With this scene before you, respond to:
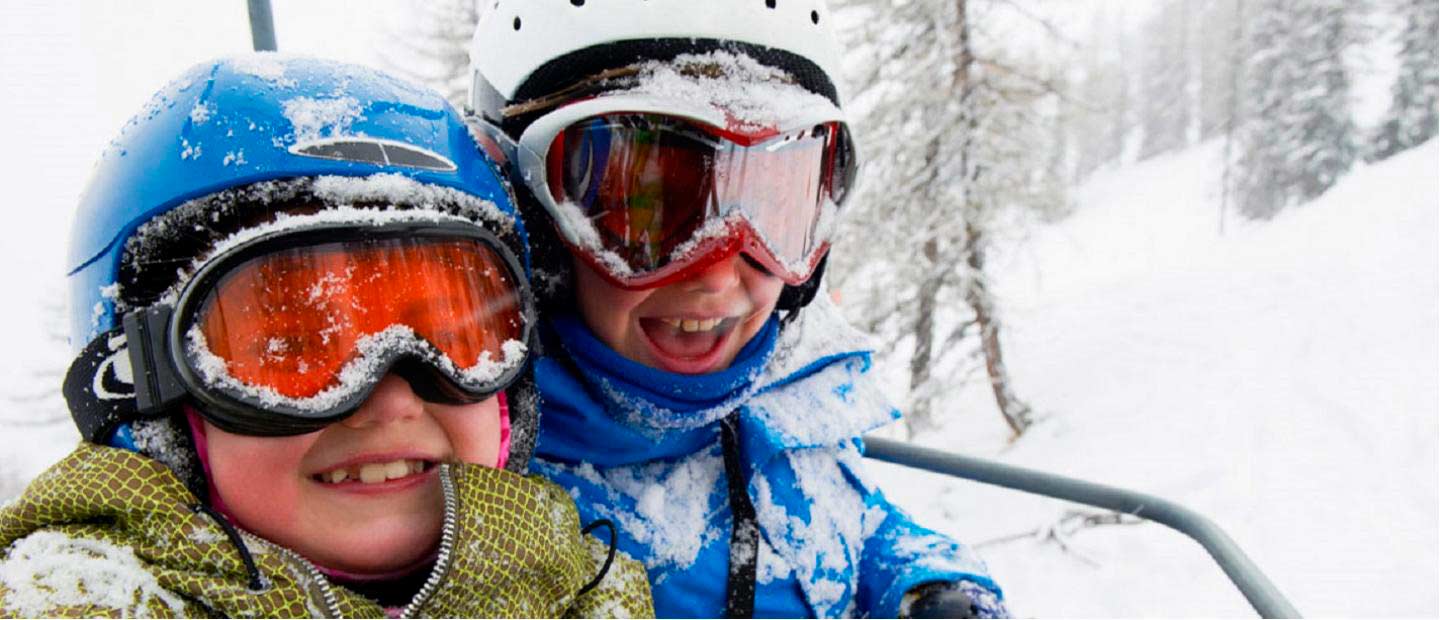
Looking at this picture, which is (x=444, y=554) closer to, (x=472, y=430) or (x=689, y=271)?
(x=472, y=430)

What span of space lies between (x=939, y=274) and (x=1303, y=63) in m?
27.6

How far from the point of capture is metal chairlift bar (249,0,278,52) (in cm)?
193

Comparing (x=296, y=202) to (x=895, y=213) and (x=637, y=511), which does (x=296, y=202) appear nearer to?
(x=637, y=511)

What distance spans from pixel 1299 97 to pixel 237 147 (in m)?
36.0

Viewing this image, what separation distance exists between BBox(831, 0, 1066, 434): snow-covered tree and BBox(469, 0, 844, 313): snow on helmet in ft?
23.7

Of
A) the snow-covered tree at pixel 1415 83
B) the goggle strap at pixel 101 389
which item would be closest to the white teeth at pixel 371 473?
the goggle strap at pixel 101 389

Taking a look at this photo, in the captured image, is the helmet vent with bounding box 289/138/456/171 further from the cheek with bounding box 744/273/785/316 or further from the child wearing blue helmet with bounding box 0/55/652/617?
the cheek with bounding box 744/273/785/316

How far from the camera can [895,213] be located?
1017 cm

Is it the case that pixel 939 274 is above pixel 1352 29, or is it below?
below

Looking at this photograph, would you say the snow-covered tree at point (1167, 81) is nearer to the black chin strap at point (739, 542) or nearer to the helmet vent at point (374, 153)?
the black chin strap at point (739, 542)

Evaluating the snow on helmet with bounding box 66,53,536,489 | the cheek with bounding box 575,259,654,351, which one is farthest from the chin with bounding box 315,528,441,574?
the cheek with bounding box 575,259,654,351

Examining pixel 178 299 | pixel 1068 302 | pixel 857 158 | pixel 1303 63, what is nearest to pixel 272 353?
pixel 178 299

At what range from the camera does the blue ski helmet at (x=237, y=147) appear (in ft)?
4.36

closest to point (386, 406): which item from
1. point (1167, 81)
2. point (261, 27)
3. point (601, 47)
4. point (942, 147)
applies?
point (601, 47)
